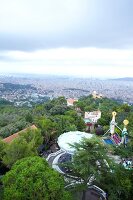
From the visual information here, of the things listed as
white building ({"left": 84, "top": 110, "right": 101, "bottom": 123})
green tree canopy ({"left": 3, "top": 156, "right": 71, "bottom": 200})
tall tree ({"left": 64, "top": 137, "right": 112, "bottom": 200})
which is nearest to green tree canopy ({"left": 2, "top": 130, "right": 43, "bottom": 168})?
green tree canopy ({"left": 3, "top": 156, "right": 71, "bottom": 200})

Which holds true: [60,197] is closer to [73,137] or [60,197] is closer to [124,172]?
[124,172]

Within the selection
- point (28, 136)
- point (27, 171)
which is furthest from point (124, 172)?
point (28, 136)

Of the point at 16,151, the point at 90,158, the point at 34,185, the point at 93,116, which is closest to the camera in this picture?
the point at 34,185

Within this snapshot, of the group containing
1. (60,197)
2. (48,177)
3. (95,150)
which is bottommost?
(60,197)

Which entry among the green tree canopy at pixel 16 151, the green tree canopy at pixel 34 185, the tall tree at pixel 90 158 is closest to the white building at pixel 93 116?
the green tree canopy at pixel 16 151

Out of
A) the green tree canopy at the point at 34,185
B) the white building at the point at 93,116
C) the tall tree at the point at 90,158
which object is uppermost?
the tall tree at the point at 90,158

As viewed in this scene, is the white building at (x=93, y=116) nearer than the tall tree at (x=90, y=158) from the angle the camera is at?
No

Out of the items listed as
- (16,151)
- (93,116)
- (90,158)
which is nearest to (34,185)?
(90,158)

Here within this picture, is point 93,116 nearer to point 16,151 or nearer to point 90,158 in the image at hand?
point 16,151

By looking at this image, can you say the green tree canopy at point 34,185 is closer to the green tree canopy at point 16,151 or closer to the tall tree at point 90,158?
the tall tree at point 90,158
